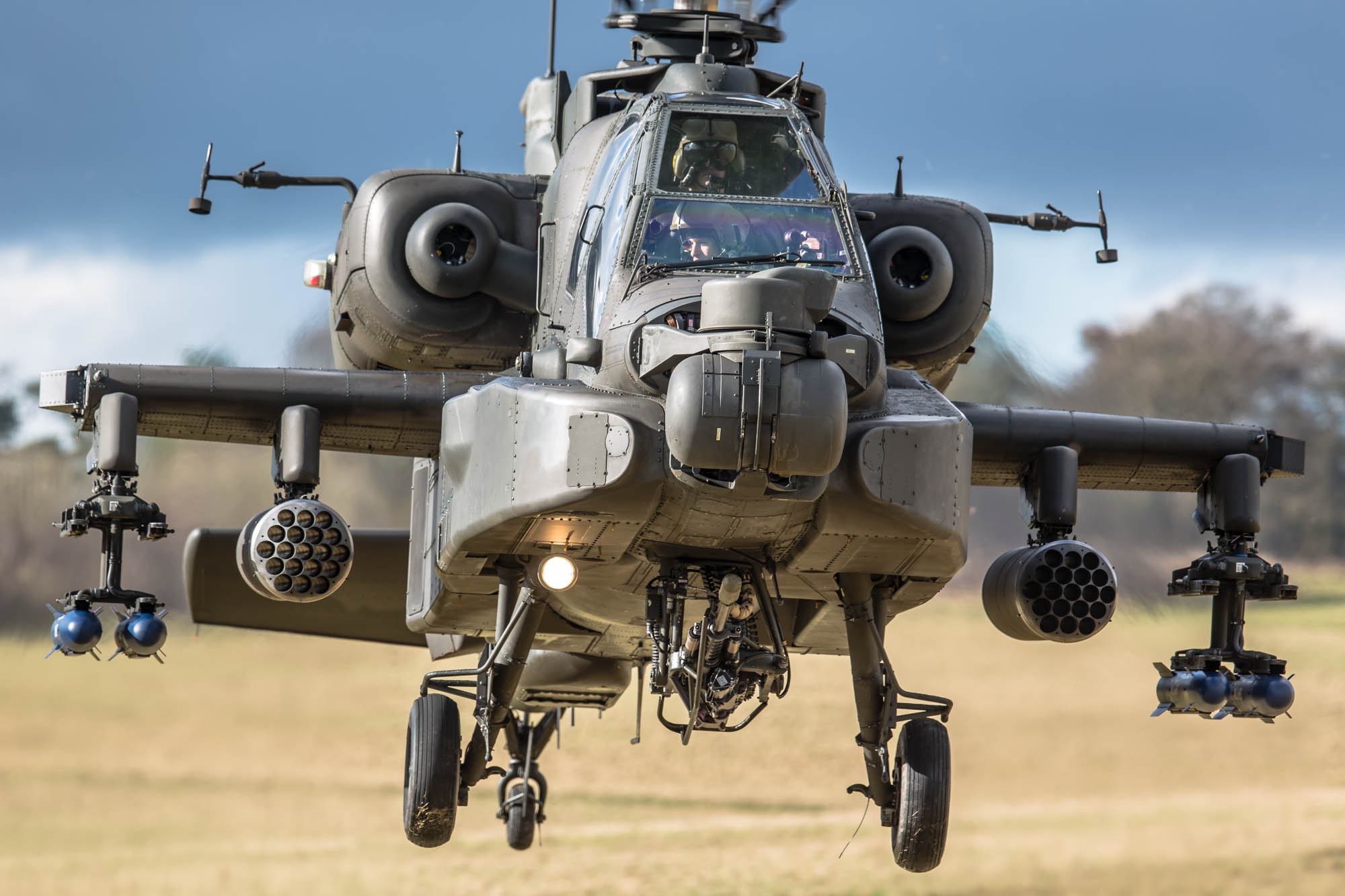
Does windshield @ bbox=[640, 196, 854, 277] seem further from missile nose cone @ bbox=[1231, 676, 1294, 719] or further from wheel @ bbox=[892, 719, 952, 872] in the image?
missile nose cone @ bbox=[1231, 676, 1294, 719]

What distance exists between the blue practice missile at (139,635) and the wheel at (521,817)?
586cm

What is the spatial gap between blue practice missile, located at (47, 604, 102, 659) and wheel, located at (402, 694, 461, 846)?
5.06ft

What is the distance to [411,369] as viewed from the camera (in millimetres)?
10156

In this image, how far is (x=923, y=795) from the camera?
27.0ft

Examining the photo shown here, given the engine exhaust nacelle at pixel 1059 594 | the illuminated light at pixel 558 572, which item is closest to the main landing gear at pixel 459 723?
the illuminated light at pixel 558 572

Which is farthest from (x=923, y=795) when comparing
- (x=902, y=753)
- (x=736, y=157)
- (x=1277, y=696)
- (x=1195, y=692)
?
(x=736, y=157)

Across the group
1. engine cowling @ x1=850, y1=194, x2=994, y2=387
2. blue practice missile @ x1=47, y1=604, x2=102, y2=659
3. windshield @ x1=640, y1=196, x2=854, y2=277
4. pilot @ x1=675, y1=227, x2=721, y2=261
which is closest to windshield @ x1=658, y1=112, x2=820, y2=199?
windshield @ x1=640, y1=196, x2=854, y2=277

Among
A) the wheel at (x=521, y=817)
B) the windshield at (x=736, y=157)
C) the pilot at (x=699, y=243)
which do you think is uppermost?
the windshield at (x=736, y=157)

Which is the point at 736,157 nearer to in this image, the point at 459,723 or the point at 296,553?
the point at 296,553

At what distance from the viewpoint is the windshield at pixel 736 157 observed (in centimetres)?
786

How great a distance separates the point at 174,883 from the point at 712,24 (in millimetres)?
11352

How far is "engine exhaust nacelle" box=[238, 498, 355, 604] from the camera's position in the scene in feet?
26.2

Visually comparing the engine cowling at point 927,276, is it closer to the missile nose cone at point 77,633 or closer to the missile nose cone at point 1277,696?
the missile nose cone at point 1277,696

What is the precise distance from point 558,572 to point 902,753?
2.00 metres
